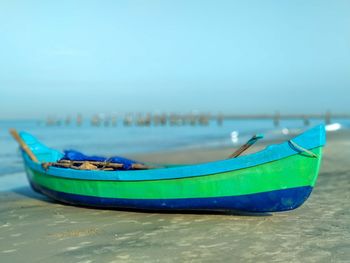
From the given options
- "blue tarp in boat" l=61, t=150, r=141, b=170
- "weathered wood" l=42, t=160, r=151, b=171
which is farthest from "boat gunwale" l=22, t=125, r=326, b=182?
"blue tarp in boat" l=61, t=150, r=141, b=170

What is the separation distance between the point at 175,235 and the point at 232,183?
1.19 meters

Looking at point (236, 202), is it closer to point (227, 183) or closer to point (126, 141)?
point (227, 183)

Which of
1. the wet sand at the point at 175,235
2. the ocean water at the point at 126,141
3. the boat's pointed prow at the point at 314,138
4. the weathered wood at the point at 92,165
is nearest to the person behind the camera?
the wet sand at the point at 175,235

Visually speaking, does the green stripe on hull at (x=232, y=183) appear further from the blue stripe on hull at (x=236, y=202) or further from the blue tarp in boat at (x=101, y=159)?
the blue tarp in boat at (x=101, y=159)

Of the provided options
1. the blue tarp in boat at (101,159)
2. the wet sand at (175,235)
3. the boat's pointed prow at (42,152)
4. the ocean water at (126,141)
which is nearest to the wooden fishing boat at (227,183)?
the wet sand at (175,235)

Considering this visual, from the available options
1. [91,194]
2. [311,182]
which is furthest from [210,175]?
[91,194]

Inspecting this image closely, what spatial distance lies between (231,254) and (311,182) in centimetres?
184

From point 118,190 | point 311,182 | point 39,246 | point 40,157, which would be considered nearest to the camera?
point 39,246

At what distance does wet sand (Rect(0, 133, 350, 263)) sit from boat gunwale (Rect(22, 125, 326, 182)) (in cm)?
70

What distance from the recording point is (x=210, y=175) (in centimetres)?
659

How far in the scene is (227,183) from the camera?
21.4 feet

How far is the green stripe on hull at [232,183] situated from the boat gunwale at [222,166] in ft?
0.21

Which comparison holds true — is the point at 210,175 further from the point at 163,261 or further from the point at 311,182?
the point at 163,261

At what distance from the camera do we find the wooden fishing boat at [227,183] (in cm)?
612
